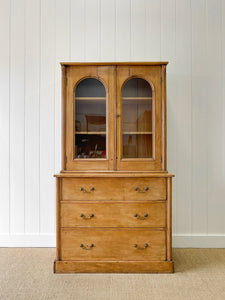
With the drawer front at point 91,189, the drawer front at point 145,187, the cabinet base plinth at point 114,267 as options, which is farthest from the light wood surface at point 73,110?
the cabinet base plinth at point 114,267

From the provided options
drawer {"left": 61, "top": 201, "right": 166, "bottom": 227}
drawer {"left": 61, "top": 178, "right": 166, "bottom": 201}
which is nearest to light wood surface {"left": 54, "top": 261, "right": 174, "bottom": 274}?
drawer {"left": 61, "top": 201, "right": 166, "bottom": 227}

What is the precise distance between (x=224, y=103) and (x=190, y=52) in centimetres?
61

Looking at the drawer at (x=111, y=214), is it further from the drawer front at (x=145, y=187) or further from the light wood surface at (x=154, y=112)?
the light wood surface at (x=154, y=112)

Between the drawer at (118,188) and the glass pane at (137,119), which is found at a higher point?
the glass pane at (137,119)

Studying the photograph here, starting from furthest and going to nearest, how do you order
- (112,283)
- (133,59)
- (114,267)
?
(133,59), (114,267), (112,283)

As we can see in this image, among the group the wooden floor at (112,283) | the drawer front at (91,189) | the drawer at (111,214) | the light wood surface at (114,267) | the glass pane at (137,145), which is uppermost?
the glass pane at (137,145)

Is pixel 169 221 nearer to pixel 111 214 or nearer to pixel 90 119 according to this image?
pixel 111 214

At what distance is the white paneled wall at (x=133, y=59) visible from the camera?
2.43m

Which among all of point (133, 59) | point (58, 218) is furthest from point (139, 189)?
point (133, 59)

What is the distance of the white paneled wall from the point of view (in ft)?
7.97

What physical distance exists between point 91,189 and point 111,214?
253 millimetres

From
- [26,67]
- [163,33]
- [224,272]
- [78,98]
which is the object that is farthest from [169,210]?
[26,67]

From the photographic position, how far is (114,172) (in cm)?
196

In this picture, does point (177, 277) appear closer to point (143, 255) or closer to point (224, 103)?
point (143, 255)
